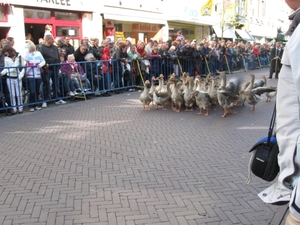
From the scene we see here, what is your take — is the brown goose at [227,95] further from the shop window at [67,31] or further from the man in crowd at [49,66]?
the shop window at [67,31]

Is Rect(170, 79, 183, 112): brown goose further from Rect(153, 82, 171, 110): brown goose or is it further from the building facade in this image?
the building facade

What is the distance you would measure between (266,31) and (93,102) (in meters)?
38.6

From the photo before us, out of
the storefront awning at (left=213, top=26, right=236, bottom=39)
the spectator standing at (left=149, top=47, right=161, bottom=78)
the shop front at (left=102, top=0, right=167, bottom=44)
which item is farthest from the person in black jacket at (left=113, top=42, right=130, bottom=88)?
the storefront awning at (left=213, top=26, right=236, bottom=39)

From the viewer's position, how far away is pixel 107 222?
11.6 ft

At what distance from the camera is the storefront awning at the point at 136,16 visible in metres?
18.2

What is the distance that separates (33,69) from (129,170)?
5553 mm

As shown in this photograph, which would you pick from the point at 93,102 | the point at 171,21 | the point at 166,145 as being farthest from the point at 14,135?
the point at 171,21

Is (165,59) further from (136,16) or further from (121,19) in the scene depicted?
(136,16)

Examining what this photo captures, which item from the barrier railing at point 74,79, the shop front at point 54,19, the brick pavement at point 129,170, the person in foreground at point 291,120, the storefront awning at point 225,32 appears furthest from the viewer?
the storefront awning at point 225,32

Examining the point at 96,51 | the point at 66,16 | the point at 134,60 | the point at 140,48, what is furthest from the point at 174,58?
the point at 66,16

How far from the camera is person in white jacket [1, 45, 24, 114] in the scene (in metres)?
8.76

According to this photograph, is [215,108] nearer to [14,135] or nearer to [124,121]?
[124,121]

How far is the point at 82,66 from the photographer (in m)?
11.0

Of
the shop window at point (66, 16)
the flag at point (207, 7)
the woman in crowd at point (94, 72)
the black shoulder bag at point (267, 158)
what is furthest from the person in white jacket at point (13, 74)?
the flag at point (207, 7)
